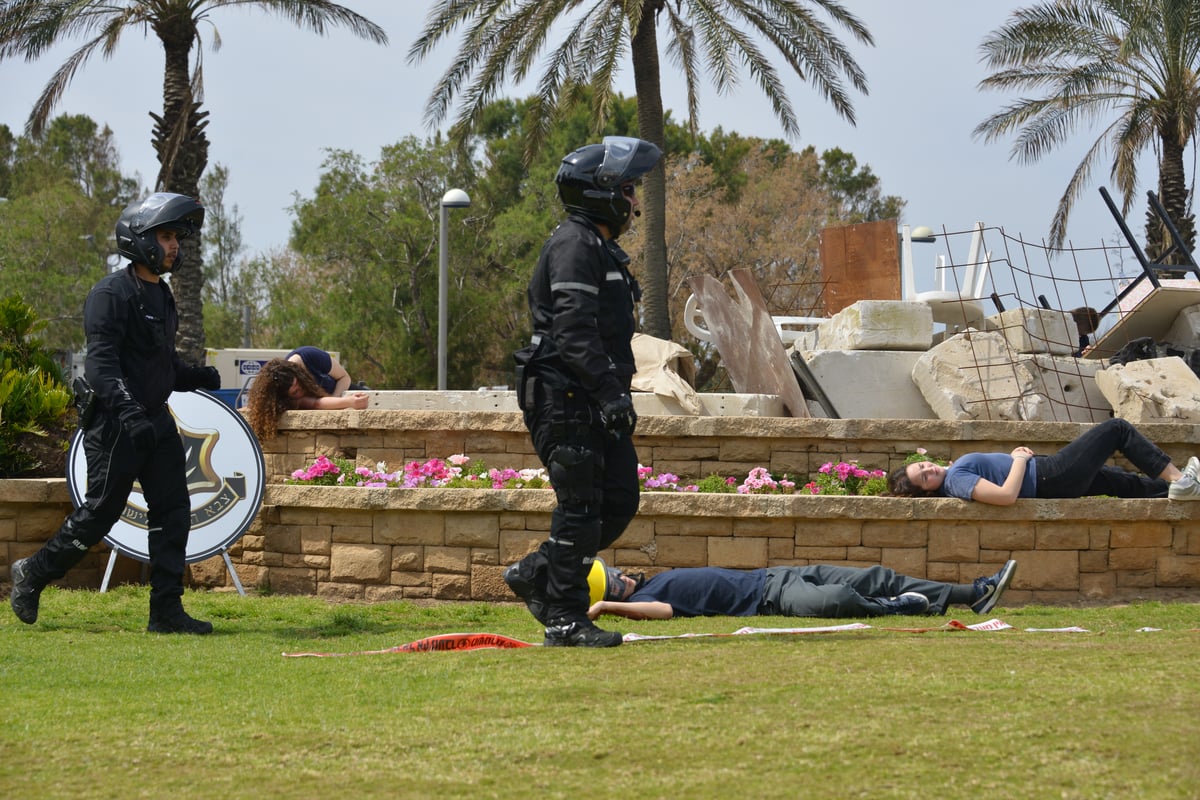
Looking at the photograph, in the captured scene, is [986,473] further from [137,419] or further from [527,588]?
[137,419]

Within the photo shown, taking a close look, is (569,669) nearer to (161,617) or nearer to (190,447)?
(161,617)

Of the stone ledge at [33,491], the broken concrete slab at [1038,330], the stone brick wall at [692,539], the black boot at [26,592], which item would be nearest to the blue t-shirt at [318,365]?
the stone brick wall at [692,539]

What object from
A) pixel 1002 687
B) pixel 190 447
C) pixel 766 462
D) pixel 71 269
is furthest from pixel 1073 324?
pixel 71 269

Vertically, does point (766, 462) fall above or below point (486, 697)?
above

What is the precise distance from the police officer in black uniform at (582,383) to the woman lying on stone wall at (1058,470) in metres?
3.38

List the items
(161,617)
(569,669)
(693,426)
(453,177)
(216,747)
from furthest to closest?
1. (453,177)
2. (693,426)
3. (161,617)
4. (569,669)
5. (216,747)

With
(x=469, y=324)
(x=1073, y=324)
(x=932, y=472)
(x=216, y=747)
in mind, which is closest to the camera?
(x=216, y=747)

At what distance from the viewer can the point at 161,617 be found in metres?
6.41

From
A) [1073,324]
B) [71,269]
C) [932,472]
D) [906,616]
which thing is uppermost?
Answer: [71,269]

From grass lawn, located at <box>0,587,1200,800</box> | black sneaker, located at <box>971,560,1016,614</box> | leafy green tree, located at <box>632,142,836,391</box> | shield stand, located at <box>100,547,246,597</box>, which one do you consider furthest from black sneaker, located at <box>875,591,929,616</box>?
leafy green tree, located at <box>632,142,836,391</box>

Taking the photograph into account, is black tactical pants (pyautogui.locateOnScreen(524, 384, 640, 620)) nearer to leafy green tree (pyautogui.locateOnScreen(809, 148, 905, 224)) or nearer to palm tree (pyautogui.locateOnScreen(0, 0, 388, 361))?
palm tree (pyautogui.locateOnScreen(0, 0, 388, 361))

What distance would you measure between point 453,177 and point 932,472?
3440 centimetres

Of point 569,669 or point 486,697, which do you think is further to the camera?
point 569,669

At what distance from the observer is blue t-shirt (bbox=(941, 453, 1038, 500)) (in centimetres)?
837
